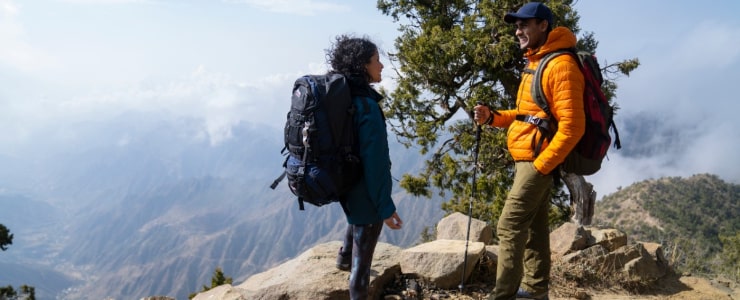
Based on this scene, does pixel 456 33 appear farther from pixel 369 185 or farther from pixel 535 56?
pixel 369 185

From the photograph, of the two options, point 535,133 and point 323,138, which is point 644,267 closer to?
point 535,133

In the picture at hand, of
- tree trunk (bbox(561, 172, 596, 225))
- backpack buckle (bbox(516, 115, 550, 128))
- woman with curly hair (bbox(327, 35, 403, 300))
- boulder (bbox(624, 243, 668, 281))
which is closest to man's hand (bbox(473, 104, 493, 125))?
backpack buckle (bbox(516, 115, 550, 128))

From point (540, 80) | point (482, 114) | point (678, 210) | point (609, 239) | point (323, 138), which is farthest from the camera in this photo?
point (678, 210)

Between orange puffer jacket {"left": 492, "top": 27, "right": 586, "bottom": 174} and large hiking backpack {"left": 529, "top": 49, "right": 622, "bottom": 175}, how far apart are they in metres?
0.06

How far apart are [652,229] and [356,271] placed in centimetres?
7352

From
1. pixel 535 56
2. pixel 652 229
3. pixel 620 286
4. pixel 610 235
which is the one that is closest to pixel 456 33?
pixel 610 235

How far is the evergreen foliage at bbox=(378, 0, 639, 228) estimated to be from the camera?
12.5 meters

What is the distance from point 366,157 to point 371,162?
0.18 ft

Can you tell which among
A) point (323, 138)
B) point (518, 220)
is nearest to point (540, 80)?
point (518, 220)

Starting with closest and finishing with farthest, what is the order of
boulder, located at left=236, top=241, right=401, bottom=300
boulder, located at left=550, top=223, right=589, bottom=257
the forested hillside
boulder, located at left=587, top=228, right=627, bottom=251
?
boulder, located at left=236, top=241, right=401, bottom=300, boulder, located at left=550, top=223, right=589, bottom=257, boulder, located at left=587, top=228, right=627, bottom=251, the forested hillside

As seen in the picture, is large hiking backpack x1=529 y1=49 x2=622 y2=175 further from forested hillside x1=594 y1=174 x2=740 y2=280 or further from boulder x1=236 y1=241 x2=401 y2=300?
forested hillside x1=594 y1=174 x2=740 y2=280

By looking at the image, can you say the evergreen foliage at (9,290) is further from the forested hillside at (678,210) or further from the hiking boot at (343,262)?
the forested hillside at (678,210)

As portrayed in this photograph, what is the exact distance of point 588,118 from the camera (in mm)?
3986

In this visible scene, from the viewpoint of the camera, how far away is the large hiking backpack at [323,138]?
3.60m
